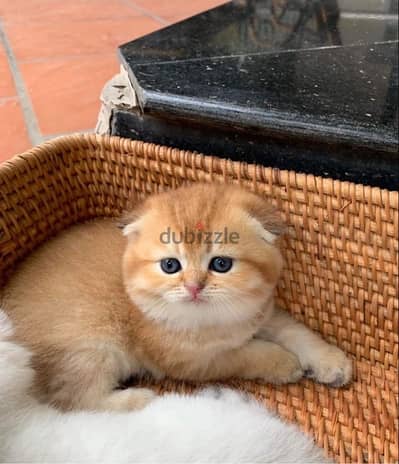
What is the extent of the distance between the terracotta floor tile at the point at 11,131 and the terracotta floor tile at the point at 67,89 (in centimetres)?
5

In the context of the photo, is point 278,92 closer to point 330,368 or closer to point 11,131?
point 330,368

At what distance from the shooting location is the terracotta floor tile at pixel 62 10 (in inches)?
82.4

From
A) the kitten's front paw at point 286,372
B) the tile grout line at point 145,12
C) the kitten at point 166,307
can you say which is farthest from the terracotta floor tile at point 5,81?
the kitten's front paw at point 286,372

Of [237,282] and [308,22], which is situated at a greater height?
[308,22]

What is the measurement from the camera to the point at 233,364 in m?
0.83

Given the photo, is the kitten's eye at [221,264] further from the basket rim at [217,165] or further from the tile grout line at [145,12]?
the tile grout line at [145,12]

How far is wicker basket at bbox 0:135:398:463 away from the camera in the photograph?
0.76 metres

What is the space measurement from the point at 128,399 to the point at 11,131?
836mm

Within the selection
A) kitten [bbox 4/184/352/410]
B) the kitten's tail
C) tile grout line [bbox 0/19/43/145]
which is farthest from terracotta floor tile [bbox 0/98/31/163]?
the kitten's tail

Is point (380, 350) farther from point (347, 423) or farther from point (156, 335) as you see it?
point (156, 335)

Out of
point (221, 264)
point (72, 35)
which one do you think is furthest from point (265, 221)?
point (72, 35)

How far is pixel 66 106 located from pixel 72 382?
0.93 m

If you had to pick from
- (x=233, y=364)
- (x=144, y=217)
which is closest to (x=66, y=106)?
(x=144, y=217)

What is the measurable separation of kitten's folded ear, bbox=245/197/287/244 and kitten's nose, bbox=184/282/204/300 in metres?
0.12
